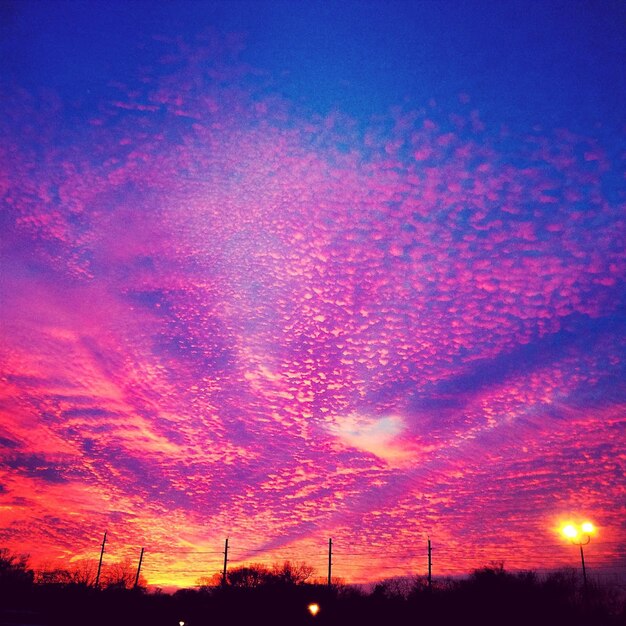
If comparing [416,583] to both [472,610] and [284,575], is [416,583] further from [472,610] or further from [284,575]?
[284,575]

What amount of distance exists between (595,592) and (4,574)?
75.7m

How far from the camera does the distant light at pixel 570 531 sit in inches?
938

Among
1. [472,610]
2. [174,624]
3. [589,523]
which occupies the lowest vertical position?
[174,624]

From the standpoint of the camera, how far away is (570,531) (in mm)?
23953

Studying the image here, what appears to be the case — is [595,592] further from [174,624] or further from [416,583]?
[174,624]

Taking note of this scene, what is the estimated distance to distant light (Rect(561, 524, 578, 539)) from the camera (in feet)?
78.2

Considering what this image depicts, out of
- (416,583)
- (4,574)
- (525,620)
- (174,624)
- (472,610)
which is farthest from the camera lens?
(4,574)

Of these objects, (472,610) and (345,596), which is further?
(345,596)

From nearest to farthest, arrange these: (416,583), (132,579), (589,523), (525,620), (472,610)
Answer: (589,523)
(525,620)
(472,610)
(416,583)
(132,579)

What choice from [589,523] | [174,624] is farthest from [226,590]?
[589,523]

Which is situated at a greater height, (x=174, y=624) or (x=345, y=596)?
(x=345, y=596)

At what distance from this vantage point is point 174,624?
58.7m

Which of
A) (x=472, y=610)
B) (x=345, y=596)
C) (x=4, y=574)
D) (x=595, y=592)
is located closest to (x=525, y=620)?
(x=472, y=610)

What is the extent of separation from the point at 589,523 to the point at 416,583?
37262 millimetres
